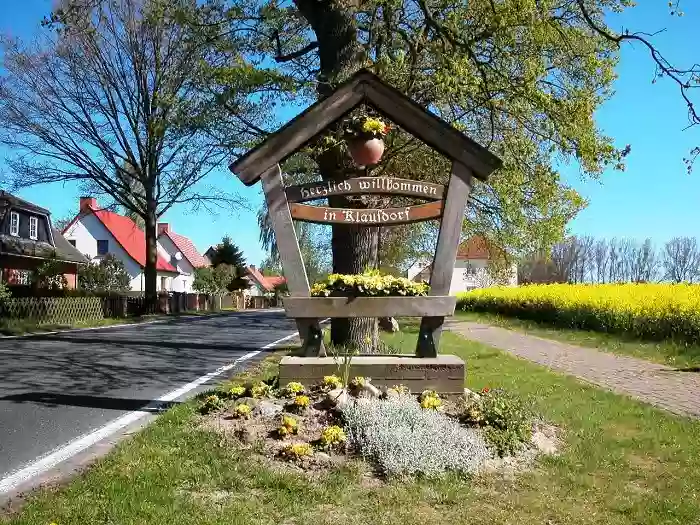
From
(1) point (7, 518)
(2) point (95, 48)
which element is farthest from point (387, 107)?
(2) point (95, 48)

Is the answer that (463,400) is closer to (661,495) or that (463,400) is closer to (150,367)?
(661,495)

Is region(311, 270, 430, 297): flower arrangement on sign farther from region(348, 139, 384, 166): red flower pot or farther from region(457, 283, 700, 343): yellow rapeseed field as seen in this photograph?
region(457, 283, 700, 343): yellow rapeseed field

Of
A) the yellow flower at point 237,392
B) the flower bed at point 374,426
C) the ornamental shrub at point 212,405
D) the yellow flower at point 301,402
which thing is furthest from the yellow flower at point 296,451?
the yellow flower at point 237,392

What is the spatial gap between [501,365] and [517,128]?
4.67m

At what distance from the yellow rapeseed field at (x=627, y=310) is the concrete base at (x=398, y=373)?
10.3 metres

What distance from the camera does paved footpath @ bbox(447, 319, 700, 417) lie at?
8.34m

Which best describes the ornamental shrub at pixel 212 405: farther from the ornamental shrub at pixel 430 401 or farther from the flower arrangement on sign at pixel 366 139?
the flower arrangement on sign at pixel 366 139

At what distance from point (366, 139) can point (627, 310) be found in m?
13.4

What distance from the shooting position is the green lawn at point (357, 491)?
A: 4.09m

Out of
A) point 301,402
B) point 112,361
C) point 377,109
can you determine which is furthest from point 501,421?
point 112,361

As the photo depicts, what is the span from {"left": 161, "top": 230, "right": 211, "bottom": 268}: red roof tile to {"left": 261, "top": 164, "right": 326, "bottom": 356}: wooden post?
64.0 meters

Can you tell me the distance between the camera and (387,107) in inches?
292

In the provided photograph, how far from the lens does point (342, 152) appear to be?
35.7 ft

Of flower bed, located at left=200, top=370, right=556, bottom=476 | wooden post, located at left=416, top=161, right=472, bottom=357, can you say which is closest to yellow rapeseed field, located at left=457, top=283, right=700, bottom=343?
wooden post, located at left=416, top=161, right=472, bottom=357
